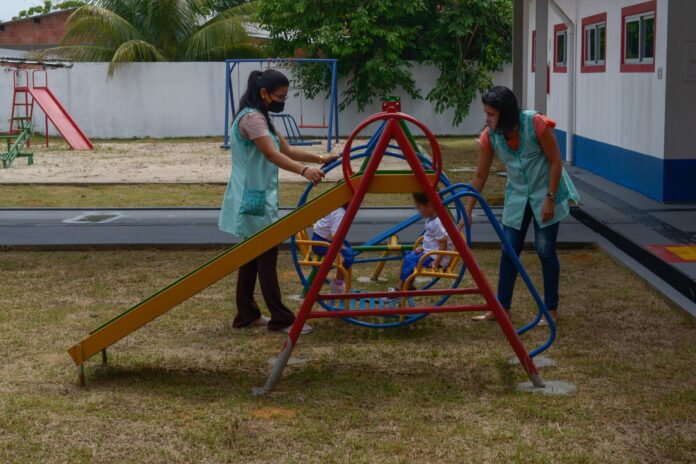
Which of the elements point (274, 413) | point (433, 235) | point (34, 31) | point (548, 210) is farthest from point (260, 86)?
point (34, 31)

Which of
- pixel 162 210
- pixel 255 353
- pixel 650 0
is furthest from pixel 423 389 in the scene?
pixel 650 0

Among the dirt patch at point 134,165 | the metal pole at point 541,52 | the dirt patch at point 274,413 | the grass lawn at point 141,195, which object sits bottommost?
the dirt patch at point 274,413

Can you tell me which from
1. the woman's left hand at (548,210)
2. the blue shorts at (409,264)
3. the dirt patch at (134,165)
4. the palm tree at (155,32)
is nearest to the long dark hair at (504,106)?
the woman's left hand at (548,210)

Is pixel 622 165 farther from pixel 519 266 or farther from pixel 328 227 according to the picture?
pixel 519 266

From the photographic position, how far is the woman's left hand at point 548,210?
6.54 meters

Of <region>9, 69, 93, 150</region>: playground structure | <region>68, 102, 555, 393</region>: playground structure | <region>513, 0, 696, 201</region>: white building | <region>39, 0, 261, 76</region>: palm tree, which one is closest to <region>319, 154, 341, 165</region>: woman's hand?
<region>68, 102, 555, 393</region>: playground structure

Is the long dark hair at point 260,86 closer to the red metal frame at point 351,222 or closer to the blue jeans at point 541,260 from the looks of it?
the red metal frame at point 351,222

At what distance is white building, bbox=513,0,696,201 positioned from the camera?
1225 cm

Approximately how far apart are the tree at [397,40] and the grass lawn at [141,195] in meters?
9.36

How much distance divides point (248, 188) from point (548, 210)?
181 centimetres

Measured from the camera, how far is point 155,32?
3012 cm

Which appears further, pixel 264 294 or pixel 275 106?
pixel 264 294

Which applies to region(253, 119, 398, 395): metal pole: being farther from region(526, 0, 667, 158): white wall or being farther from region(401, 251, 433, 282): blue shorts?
region(526, 0, 667, 158): white wall

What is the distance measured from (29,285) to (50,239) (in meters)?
2.31
